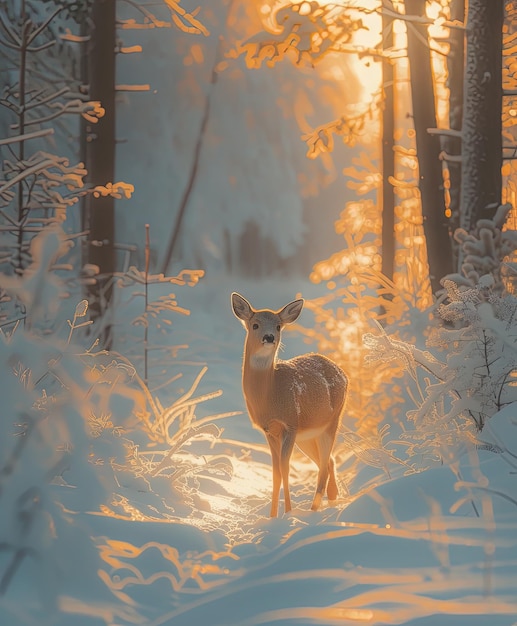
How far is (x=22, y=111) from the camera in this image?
7137 mm

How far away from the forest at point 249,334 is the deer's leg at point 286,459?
3cm

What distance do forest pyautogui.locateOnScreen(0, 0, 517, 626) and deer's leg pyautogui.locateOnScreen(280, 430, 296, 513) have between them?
0.03 metres

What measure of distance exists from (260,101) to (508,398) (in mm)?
13829

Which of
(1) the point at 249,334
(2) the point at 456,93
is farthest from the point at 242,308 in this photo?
(2) the point at 456,93

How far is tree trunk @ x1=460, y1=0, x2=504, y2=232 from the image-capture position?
719 cm

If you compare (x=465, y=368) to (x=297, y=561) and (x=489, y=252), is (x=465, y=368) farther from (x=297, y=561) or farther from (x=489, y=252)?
(x=489, y=252)

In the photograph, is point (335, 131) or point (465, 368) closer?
point (465, 368)

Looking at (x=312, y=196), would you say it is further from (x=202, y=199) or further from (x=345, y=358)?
(x=345, y=358)

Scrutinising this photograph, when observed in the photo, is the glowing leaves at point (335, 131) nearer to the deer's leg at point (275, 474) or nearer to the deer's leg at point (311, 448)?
the deer's leg at point (311, 448)

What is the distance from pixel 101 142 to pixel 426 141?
397cm

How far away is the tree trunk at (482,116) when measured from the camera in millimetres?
7191

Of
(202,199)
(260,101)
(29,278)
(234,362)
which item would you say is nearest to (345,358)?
(234,362)

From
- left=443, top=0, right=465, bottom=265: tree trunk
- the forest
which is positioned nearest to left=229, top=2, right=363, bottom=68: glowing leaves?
the forest

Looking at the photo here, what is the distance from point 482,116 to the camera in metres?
7.28
